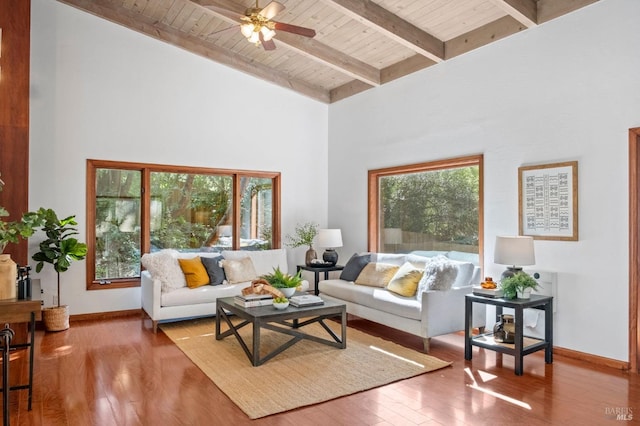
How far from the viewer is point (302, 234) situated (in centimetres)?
704

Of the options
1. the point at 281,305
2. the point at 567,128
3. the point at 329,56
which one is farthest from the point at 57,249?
the point at 567,128

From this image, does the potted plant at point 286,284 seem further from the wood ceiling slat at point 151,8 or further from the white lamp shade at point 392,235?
the wood ceiling slat at point 151,8

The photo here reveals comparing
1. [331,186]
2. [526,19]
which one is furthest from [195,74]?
[526,19]

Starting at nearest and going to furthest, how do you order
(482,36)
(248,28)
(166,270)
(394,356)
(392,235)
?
(248,28) → (394,356) → (482,36) → (166,270) → (392,235)

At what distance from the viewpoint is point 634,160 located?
3.78m

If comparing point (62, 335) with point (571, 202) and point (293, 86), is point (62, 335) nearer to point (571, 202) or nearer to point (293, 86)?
point (293, 86)

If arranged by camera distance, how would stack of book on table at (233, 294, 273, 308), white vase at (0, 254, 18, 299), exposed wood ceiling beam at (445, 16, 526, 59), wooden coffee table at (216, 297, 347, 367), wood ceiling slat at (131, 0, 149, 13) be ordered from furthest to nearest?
1. wood ceiling slat at (131, 0, 149, 13)
2. exposed wood ceiling beam at (445, 16, 526, 59)
3. stack of book on table at (233, 294, 273, 308)
4. wooden coffee table at (216, 297, 347, 367)
5. white vase at (0, 254, 18, 299)

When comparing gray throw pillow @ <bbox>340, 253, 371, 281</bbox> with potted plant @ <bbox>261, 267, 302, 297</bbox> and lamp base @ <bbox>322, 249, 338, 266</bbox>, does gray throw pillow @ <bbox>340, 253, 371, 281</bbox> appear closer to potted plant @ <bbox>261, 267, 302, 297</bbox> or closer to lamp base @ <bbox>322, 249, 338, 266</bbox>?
lamp base @ <bbox>322, 249, 338, 266</bbox>

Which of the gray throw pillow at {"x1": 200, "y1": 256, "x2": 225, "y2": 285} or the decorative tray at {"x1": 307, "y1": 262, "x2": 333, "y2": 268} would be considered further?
the decorative tray at {"x1": 307, "y1": 262, "x2": 333, "y2": 268}

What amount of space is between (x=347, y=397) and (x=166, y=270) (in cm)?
298

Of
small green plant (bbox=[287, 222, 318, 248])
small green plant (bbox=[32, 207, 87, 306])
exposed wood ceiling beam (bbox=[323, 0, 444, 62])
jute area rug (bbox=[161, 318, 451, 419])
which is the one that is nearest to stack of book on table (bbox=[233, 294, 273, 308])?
jute area rug (bbox=[161, 318, 451, 419])

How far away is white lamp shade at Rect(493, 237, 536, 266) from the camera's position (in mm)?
4059

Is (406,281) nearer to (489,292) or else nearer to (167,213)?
(489,292)

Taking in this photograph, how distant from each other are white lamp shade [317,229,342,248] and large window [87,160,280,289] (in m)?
0.92
